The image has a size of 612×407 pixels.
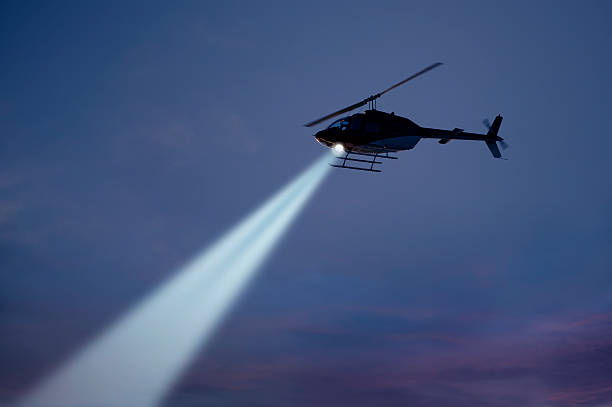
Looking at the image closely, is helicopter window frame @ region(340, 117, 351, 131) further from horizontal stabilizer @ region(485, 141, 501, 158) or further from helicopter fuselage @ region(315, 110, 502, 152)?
horizontal stabilizer @ region(485, 141, 501, 158)

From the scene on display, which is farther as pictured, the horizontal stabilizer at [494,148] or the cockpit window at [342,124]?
the horizontal stabilizer at [494,148]

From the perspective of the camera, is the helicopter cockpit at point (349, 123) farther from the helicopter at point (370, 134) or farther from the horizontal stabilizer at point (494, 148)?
the horizontal stabilizer at point (494, 148)

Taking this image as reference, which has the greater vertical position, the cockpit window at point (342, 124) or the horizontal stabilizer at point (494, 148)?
the horizontal stabilizer at point (494, 148)

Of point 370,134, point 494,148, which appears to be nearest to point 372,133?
point 370,134

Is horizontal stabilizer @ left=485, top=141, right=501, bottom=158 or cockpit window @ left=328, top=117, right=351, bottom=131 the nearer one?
cockpit window @ left=328, top=117, right=351, bottom=131

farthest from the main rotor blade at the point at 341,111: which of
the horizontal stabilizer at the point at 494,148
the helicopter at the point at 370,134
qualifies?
the horizontal stabilizer at the point at 494,148

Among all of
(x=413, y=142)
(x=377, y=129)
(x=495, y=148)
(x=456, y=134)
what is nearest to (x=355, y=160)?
(x=377, y=129)

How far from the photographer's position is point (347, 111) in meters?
51.6

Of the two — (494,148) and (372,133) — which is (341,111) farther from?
(494,148)

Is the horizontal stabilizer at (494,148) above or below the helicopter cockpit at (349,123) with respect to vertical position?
above

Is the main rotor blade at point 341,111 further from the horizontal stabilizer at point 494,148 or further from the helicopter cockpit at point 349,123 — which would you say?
the horizontal stabilizer at point 494,148

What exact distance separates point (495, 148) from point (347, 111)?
20.6 metres

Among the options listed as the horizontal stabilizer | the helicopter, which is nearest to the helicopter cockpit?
the helicopter

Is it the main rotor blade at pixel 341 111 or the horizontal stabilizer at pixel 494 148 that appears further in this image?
the horizontal stabilizer at pixel 494 148
